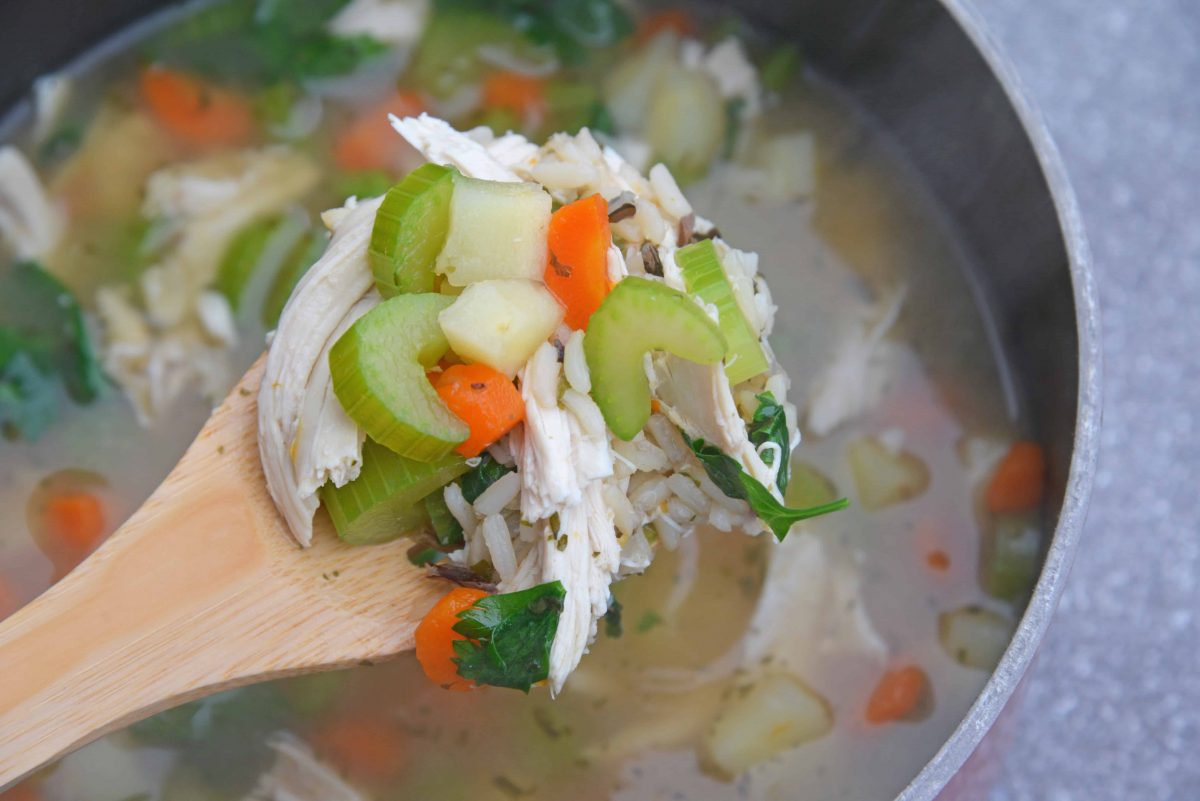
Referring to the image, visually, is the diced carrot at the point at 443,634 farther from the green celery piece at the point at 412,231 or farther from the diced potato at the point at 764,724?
the diced potato at the point at 764,724

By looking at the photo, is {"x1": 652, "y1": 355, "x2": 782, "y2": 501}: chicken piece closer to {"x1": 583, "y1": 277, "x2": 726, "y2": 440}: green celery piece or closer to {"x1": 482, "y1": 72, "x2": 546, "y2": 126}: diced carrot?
{"x1": 583, "y1": 277, "x2": 726, "y2": 440}: green celery piece

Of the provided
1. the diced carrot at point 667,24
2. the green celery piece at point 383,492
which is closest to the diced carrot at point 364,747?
the green celery piece at point 383,492

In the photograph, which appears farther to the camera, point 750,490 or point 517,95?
point 517,95

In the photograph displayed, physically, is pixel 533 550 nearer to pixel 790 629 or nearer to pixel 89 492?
pixel 790 629

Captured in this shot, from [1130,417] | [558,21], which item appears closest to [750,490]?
[1130,417]

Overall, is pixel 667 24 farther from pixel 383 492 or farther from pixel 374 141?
pixel 383 492

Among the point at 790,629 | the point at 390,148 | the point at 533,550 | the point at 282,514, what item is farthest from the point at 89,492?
the point at 790,629

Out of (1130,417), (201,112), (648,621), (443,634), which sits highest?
(201,112)
